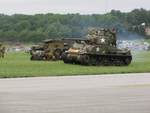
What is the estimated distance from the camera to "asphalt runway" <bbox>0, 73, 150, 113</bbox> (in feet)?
41.7

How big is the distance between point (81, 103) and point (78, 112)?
63.5 inches

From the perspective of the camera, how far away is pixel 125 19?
83.0m

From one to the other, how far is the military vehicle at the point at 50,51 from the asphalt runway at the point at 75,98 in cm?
2776

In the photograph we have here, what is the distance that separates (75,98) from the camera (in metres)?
14.9

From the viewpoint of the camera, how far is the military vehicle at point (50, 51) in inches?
1864

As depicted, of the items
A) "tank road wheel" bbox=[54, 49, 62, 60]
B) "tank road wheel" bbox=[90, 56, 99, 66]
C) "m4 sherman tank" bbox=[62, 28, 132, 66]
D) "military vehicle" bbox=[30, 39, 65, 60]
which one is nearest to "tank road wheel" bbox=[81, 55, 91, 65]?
"m4 sherman tank" bbox=[62, 28, 132, 66]

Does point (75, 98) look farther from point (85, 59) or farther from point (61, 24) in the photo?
point (61, 24)

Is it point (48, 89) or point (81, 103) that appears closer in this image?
point (81, 103)

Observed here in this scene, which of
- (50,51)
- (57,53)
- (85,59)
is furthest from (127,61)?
(50,51)

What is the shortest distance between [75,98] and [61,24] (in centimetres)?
7402

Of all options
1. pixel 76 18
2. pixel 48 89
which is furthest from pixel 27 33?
pixel 48 89

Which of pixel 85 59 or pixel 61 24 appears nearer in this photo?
pixel 85 59

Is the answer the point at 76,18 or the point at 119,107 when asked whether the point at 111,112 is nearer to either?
the point at 119,107

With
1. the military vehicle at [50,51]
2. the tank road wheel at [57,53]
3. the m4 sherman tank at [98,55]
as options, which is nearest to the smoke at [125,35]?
the military vehicle at [50,51]
